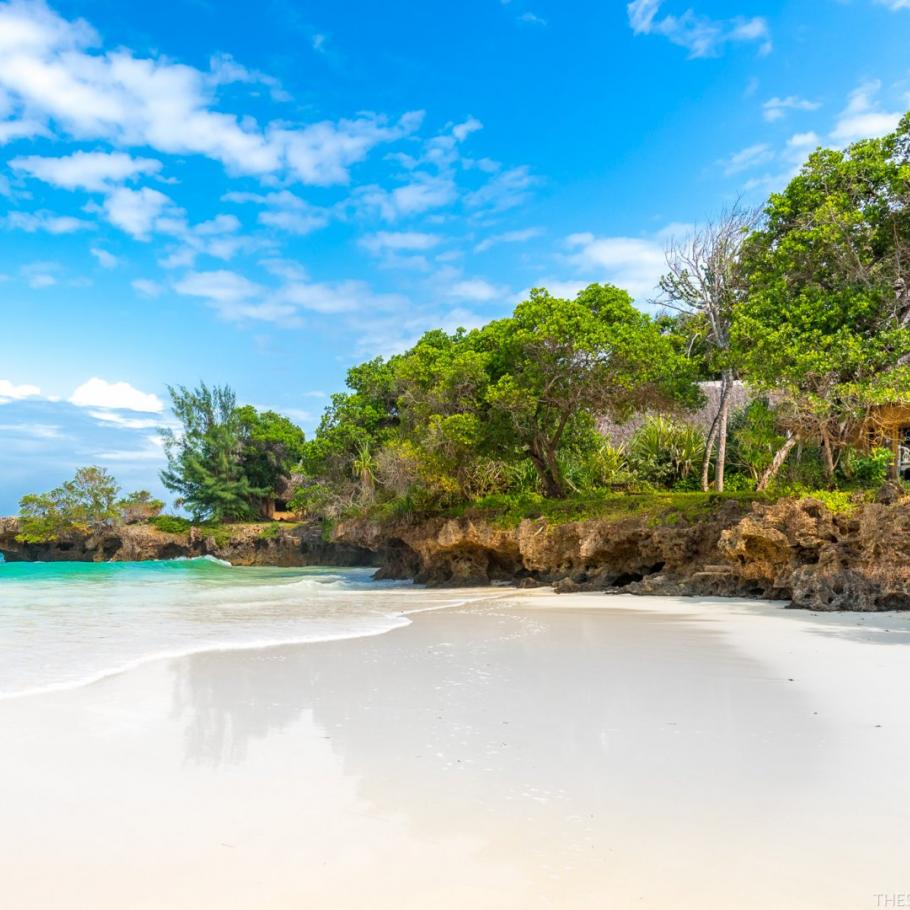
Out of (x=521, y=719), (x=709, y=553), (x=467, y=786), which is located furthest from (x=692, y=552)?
(x=467, y=786)

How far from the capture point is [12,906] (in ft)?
8.21

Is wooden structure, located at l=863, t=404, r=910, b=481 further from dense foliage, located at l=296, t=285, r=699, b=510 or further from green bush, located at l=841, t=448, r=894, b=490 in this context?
dense foliage, located at l=296, t=285, r=699, b=510

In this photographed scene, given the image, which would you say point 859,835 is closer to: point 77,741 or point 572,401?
point 77,741

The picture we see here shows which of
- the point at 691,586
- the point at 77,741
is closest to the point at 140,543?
the point at 691,586

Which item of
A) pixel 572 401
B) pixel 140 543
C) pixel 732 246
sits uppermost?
pixel 732 246

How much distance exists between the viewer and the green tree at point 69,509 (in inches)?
1604

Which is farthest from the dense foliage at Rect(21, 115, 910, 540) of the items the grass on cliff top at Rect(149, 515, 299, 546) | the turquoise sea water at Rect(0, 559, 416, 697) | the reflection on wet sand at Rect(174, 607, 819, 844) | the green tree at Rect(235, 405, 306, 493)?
the green tree at Rect(235, 405, 306, 493)

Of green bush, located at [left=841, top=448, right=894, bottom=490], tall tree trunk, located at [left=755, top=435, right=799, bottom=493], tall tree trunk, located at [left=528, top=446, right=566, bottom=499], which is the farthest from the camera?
tall tree trunk, located at [left=528, top=446, right=566, bottom=499]

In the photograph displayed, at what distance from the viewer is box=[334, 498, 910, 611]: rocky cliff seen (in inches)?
432

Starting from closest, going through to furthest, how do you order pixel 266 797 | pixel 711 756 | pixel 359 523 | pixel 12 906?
pixel 12 906, pixel 266 797, pixel 711 756, pixel 359 523

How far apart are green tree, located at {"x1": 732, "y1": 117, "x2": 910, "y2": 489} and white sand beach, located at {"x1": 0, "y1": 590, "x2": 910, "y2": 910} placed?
7423 millimetres

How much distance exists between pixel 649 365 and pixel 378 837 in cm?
1642

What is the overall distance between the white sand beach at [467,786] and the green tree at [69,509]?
3911cm

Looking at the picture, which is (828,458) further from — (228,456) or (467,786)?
(228,456)
